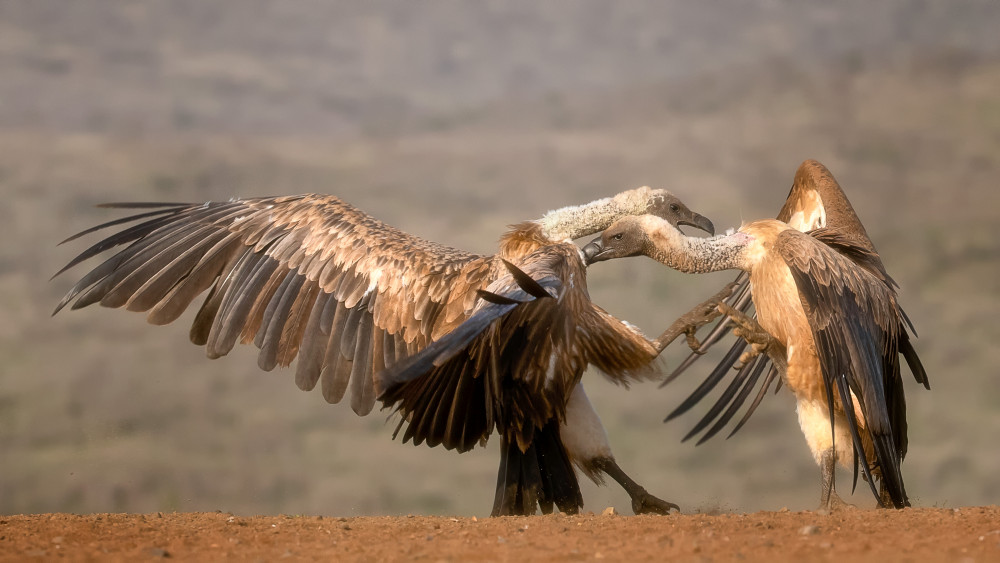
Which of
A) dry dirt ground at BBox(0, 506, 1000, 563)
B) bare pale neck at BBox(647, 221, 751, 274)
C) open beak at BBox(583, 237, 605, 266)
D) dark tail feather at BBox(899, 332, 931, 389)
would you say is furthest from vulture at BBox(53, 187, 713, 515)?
dark tail feather at BBox(899, 332, 931, 389)

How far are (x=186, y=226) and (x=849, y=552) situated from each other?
19.7ft

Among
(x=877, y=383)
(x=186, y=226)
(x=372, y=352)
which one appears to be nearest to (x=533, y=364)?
(x=372, y=352)

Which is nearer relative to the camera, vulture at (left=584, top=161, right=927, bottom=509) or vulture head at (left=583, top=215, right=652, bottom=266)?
vulture at (left=584, top=161, right=927, bottom=509)

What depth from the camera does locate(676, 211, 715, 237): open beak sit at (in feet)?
25.0

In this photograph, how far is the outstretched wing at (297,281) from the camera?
681 cm

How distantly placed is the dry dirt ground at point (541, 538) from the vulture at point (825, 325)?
0.74 metres

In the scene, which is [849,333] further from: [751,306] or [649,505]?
[751,306]

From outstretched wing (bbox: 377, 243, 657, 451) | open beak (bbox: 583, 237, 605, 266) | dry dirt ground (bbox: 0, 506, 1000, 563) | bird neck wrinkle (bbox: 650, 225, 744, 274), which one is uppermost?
bird neck wrinkle (bbox: 650, 225, 744, 274)

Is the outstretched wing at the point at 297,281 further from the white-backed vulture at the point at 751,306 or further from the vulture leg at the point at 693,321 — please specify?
the white-backed vulture at the point at 751,306

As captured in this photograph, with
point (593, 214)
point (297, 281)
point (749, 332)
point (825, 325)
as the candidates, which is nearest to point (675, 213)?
point (593, 214)

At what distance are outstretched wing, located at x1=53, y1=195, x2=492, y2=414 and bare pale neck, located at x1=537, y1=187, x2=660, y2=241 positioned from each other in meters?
0.65

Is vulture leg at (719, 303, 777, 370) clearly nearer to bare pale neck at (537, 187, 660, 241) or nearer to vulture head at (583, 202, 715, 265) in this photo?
vulture head at (583, 202, 715, 265)

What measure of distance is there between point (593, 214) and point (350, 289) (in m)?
1.96

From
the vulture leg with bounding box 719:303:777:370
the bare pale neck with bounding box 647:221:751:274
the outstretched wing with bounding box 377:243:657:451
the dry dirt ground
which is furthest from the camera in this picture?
the bare pale neck with bounding box 647:221:751:274
